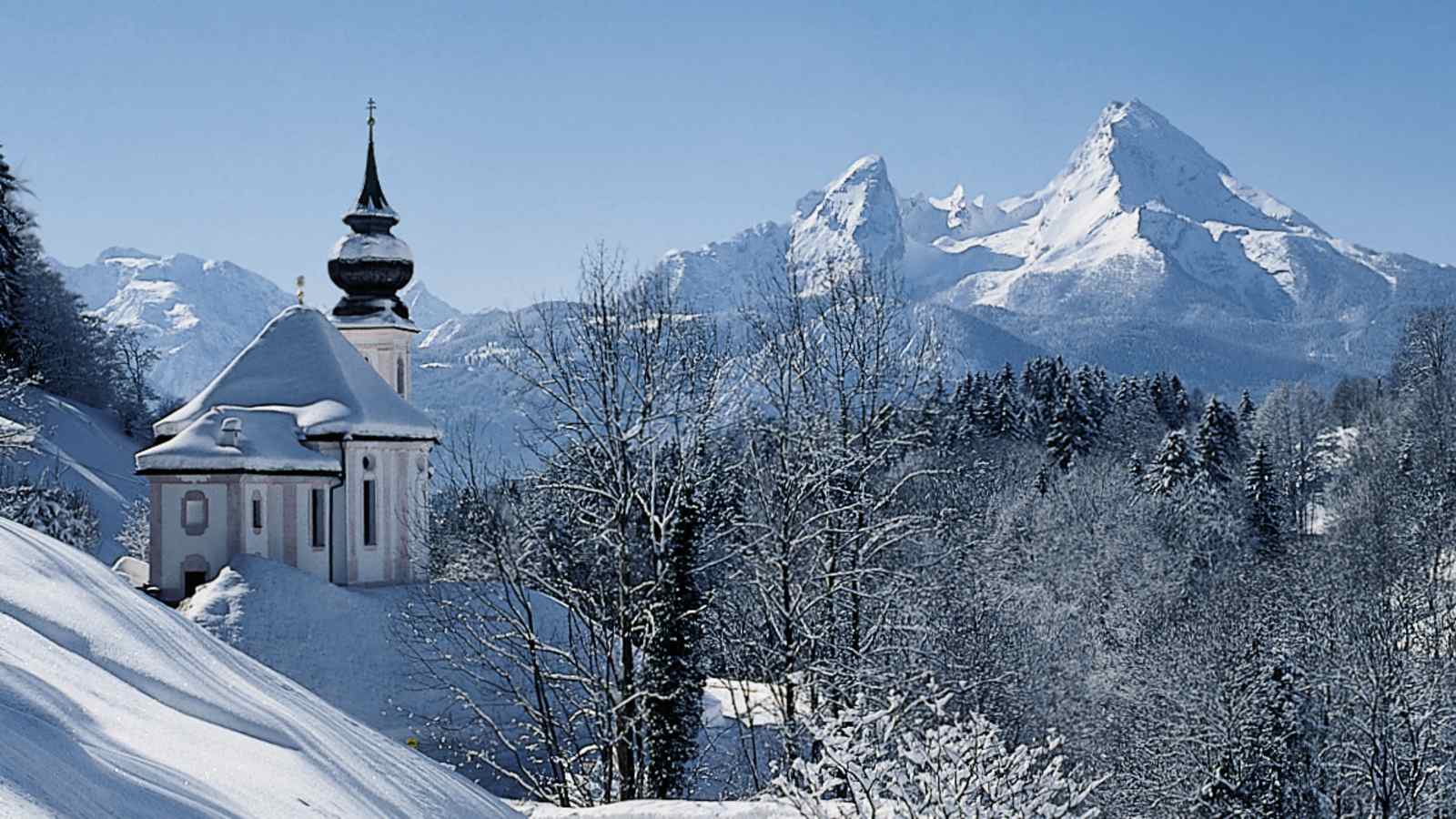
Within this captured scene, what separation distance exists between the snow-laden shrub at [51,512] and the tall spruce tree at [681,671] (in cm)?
1426

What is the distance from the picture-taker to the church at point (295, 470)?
87.8ft

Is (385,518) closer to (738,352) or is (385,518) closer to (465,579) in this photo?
(465,579)

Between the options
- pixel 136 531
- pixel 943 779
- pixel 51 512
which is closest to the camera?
pixel 943 779

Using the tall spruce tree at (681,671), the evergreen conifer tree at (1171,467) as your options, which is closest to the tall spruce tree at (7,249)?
the tall spruce tree at (681,671)

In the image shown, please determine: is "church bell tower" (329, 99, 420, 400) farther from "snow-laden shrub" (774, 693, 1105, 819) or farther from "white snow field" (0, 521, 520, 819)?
"white snow field" (0, 521, 520, 819)

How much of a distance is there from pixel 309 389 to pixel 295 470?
3102mm

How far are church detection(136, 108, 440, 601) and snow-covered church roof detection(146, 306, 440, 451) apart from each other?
3cm

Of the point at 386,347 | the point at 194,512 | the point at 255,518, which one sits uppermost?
the point at 386,347

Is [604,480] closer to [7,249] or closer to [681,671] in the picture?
[681,671]

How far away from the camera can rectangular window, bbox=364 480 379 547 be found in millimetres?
29188

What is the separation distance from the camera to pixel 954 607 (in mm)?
31797

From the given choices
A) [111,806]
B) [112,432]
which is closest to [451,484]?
[111,806]

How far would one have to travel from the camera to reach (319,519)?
2842cm

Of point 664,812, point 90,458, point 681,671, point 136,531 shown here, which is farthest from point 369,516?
point 90,458
